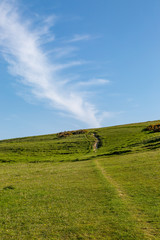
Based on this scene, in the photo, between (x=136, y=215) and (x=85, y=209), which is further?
(x=85, y=209)

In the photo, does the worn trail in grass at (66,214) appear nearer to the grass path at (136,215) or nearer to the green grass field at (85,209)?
the green grass field at (85,209)

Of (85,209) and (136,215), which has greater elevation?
(85,209)

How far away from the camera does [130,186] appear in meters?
20.6

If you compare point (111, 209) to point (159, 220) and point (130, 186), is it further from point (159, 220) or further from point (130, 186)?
point (130, 186)

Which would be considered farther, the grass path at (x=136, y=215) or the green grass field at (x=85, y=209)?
the green grass field at (x=85, y=209)

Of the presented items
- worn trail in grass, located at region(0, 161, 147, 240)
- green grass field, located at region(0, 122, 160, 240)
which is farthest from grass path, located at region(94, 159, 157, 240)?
worn trail in grass, located at region(0, 161, 147, 240)

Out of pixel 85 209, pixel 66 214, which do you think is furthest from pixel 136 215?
pixel 66 214

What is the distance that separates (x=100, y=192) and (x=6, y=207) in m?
8.06

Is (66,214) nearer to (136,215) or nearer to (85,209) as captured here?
(85,209)

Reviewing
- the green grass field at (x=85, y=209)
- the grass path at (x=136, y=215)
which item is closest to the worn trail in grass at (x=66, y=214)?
the green grass field at (x=85, y=209)

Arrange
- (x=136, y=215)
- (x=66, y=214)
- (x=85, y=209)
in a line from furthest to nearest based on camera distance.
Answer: (x=85, y=209), (x=66, y=214), (x=136, y=215)

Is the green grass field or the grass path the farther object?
the green grass field

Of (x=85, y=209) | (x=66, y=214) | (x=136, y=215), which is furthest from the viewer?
(x=85, y=209)

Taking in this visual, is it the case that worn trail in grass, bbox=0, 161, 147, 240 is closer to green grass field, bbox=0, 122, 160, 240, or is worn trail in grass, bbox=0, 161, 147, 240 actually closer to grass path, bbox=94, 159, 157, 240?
green grass field, bbox=0, 122, 160, 240
